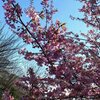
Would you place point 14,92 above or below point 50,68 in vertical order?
above

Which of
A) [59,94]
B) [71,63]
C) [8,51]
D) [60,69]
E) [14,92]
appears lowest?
[59,94]

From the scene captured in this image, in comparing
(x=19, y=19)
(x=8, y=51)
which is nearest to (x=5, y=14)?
(x=19, y=19)

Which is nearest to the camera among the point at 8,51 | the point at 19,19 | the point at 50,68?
the point at 19,19

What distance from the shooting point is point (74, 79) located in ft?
17.2

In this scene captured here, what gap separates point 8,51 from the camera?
66.7 feet

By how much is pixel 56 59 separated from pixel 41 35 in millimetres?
518

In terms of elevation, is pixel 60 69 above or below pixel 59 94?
above

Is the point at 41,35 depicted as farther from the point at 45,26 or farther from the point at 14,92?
the point at 14,92

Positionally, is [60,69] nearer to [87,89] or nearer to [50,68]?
[50,68]

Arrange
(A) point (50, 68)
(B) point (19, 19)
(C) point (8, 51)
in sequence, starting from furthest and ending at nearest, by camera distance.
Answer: (C) point (8, 51), (A) point (50, 68), (B) point (19, 19)

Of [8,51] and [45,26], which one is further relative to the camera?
[8,51]

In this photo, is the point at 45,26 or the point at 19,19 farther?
the point at 45,26

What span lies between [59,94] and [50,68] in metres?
0.50

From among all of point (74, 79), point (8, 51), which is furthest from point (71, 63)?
point (8, 51)
